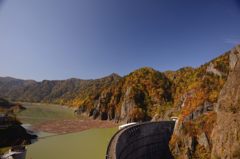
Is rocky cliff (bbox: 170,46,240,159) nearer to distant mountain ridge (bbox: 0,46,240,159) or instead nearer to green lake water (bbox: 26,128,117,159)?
distant mountain ridge (bbox: 0,46,240,159)

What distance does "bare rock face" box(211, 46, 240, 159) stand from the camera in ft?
67.7

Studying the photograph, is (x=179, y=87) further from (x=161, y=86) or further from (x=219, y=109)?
(x=219, y=109)

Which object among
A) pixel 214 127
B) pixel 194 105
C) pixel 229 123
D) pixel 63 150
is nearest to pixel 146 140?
pixel 194 105

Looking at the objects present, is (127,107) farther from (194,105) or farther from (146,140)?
(194,105)

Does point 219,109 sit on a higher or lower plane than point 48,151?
higher

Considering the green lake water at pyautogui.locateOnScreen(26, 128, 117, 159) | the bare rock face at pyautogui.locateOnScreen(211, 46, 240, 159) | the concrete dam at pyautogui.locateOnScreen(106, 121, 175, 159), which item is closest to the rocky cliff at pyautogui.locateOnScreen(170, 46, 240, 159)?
the bare rock face at pyautogui.locateOnScreen(211, 46, 240, 159)

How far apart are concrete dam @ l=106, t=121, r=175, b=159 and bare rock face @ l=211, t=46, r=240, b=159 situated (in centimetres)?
1134

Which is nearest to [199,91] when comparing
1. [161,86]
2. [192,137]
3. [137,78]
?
[192,137]

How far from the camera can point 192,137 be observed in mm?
29797

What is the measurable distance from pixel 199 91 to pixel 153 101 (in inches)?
1598

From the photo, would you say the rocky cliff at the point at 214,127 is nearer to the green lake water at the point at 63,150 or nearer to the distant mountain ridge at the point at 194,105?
the distant mountain ridge at the point at 194,105

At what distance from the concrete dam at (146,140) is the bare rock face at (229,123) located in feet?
37.2

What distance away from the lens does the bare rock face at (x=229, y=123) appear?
20625 millimetres

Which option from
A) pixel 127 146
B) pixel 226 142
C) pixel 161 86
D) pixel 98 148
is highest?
pixel 161 86
